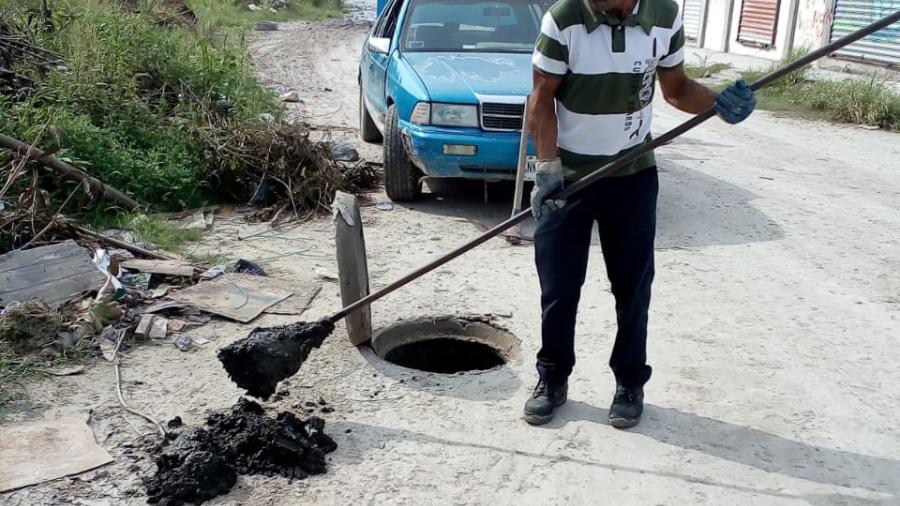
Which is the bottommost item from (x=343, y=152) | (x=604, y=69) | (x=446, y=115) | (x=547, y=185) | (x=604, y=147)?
(x=343, y=152)

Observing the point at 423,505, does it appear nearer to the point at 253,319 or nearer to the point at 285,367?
the point at 285,367

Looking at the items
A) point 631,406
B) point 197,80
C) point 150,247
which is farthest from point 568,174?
point 197,80

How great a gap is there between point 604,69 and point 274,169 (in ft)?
14.3

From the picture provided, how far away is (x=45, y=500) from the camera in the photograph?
3020 millimetres

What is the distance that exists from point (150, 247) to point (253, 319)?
1.44 metres

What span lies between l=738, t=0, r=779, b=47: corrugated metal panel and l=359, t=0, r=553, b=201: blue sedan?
12838mm

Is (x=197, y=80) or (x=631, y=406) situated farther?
(x=197, y=80)

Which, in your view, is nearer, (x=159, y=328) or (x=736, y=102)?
(x=736, y=102)

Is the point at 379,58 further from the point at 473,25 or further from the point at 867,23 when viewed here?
the point at 867,23

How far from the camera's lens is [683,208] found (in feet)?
22.6

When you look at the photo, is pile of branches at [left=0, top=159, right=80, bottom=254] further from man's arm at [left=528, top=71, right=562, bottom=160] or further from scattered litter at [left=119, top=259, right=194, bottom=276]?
man's arm at [left=528, top=71, right=562, bottom=160]

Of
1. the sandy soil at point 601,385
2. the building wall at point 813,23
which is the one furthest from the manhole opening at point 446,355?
the building wall at point 813,23

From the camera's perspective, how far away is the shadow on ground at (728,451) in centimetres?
315

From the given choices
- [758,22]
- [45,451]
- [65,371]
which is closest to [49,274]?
[65,371]
